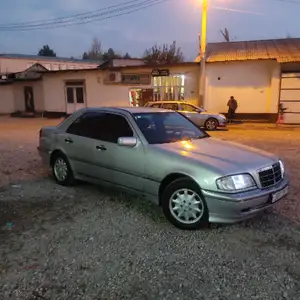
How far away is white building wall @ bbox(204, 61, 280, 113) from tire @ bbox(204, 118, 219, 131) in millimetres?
4188

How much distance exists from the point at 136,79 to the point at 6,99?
15.1 metres

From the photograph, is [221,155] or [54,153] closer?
[221,155]

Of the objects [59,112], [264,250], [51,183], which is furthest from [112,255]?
[59,112]

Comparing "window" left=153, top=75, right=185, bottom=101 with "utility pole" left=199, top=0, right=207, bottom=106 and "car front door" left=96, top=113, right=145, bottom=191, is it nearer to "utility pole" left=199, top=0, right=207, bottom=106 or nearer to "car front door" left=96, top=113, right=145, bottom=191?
"utility pole" left=199, top=0, right=207, bottom=106

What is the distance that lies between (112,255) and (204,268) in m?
0.97

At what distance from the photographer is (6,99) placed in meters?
31.0

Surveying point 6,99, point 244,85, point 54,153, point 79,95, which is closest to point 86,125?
point 54,153

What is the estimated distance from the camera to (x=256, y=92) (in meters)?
19.6

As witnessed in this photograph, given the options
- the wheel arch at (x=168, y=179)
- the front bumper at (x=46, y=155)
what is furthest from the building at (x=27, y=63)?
the wheel arch at (x=168, y=179)

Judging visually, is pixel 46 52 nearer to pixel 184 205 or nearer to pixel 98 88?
pixel 98 88

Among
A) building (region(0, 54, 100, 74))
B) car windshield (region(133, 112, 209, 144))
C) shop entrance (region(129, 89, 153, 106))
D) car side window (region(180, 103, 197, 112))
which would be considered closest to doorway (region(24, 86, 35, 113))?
shop entrance (region(129, 89, 153, 106))

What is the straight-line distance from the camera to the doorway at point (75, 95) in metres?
24.4

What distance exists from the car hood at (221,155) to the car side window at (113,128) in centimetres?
68

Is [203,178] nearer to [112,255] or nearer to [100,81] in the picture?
[112,255]
